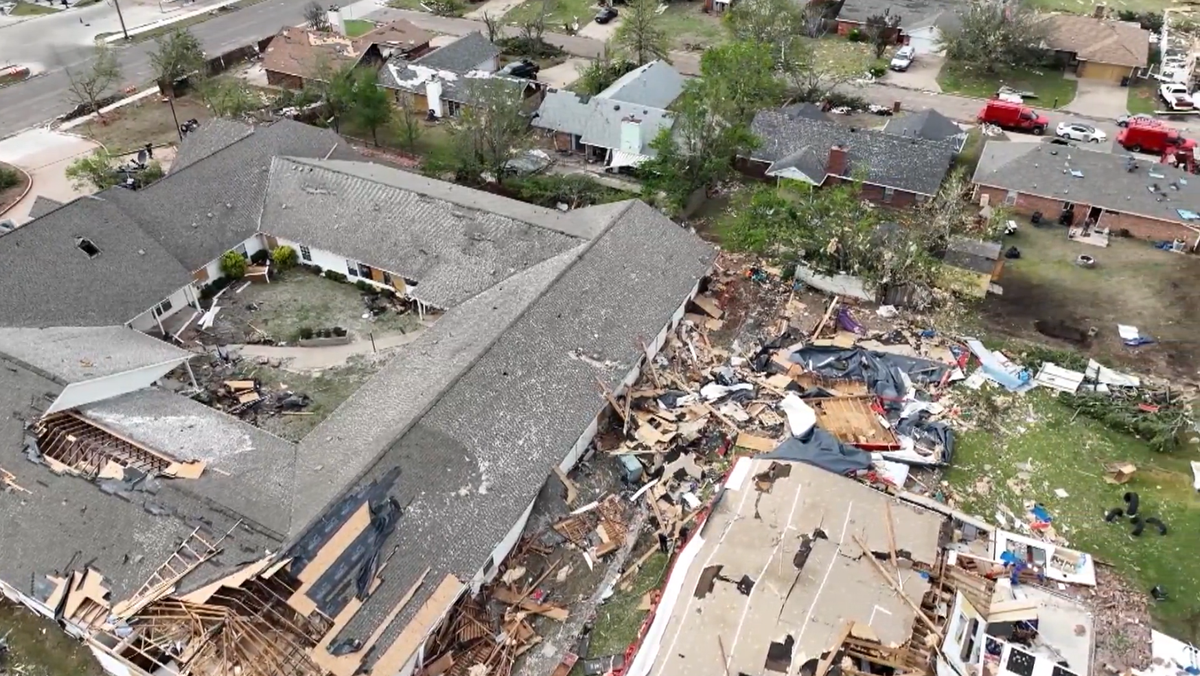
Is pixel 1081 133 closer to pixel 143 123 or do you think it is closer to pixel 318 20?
pixel 318 20

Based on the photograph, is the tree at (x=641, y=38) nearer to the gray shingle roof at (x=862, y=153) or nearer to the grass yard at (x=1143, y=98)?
the gray shingle roof at (x=862, y=153)

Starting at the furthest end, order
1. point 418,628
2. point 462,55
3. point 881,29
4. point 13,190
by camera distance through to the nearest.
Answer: point 881,29 < point 462,55 < point 13,190 < point 418,628

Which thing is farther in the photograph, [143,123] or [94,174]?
[143,123]

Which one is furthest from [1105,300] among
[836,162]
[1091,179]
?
[836,162]

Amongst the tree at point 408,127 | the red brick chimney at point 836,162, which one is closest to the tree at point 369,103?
the tree at point 408,127

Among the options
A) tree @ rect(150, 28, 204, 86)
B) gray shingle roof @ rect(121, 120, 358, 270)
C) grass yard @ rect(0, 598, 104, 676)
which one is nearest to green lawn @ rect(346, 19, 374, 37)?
tree @ rect(150, 28, 204, 86)

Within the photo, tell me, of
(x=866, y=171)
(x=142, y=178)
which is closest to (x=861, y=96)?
(x=866, y=171)

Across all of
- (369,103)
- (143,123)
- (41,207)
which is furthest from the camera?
(143,123)

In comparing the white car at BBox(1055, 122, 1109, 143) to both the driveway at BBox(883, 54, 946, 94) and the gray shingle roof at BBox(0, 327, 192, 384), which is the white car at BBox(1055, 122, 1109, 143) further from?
the gray shingle roof at BBox(0, 327, 192, 384)
